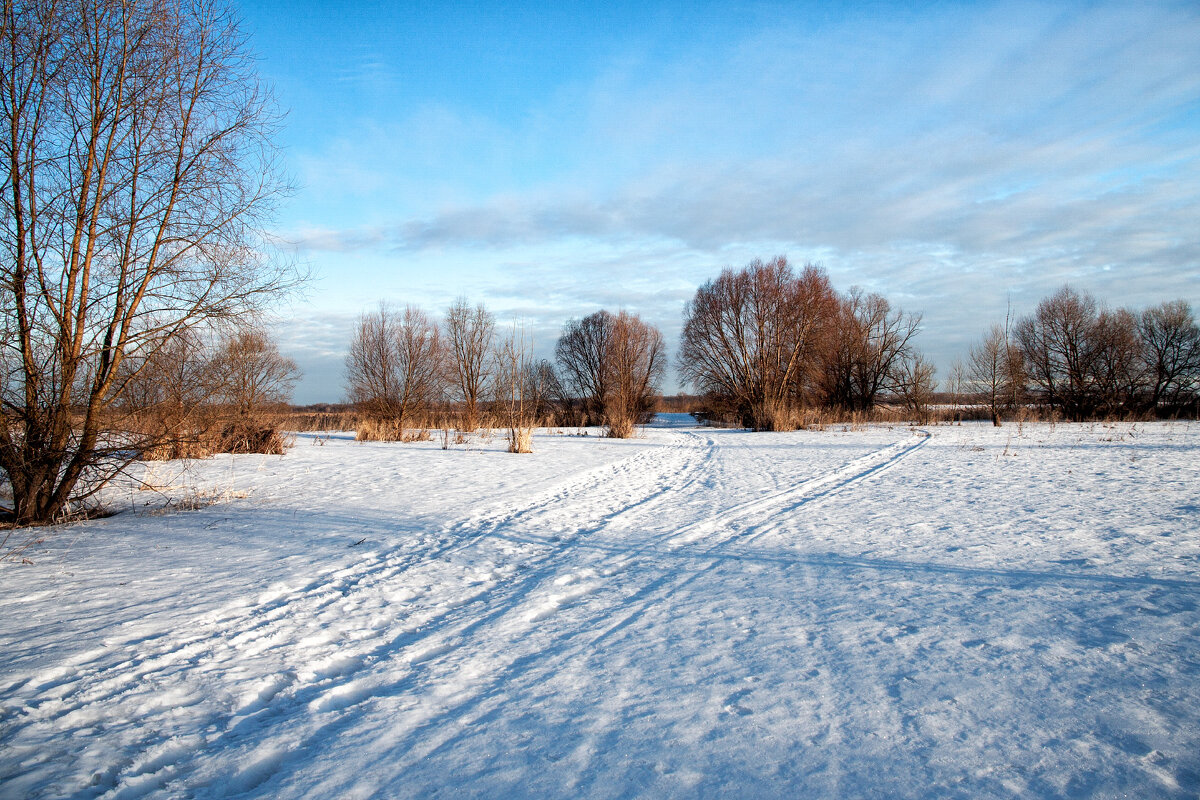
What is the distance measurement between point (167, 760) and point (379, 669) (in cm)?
88

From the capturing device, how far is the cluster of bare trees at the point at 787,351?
2797 cm

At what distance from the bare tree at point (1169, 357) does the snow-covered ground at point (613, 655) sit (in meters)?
34.7

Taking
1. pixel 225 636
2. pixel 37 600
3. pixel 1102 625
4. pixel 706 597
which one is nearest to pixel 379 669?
pixel 225 636

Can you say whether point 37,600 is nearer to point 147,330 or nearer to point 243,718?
point 243,718

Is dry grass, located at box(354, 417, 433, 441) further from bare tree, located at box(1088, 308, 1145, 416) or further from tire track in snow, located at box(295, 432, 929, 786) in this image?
bare tree, located at box(1088, 308, 1145, 416)

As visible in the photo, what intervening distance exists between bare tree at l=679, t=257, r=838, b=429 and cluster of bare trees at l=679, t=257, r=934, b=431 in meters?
0.05

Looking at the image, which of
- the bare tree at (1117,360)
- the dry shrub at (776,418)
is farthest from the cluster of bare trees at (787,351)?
the bare tree at (1117,360)

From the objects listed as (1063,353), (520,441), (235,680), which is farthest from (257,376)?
(1063,353)

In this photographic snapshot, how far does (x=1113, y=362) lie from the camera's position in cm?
3131

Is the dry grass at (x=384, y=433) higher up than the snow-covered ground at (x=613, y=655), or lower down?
higher up

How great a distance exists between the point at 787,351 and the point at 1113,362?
1950 cm

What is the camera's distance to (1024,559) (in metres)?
4.27

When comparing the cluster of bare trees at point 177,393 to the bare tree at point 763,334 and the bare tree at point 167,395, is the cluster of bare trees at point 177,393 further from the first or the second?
the bare tree at point 763,334

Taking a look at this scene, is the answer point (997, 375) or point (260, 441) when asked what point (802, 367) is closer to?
point (997, 375)
